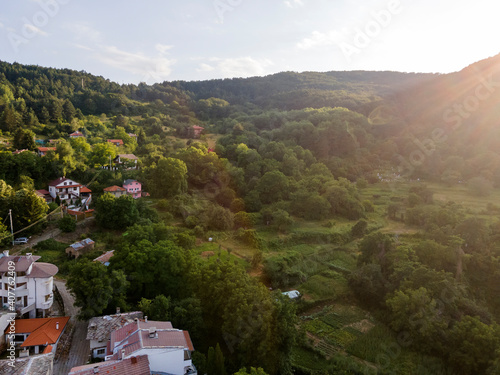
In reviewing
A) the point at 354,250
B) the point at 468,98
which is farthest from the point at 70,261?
the point at 468,98

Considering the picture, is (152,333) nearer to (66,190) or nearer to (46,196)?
(66,190)

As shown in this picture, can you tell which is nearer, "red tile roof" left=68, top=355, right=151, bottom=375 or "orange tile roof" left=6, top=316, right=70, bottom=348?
"red tile roof" left=68, top=355, right=151, bottom=375

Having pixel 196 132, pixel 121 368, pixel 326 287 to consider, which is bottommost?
pixel 326 287

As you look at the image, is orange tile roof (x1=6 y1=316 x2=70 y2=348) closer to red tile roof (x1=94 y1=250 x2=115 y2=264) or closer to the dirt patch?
red tile roof (x1=94 y1=250 x2=115 y2=264)

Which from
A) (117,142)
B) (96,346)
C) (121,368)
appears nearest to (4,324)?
(96,346)

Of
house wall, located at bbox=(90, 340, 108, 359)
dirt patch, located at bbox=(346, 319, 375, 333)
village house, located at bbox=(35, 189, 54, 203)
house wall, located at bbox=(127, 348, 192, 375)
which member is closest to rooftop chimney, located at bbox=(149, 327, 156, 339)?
house wall, located at bbox=(127, 348, 192, 375)

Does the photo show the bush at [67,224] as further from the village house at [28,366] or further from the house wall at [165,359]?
the house wall at [165,359]

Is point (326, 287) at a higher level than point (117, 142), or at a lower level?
lower

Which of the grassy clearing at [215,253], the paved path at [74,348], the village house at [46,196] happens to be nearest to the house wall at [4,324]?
the paved path at [74,348]
